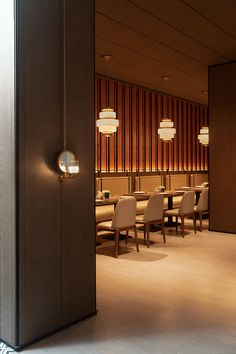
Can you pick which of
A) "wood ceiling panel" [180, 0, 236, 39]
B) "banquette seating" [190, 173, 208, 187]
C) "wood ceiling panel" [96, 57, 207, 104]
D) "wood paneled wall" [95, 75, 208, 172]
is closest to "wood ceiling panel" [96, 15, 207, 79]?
"wood ceiling panel" [96, 57, 207, 104]

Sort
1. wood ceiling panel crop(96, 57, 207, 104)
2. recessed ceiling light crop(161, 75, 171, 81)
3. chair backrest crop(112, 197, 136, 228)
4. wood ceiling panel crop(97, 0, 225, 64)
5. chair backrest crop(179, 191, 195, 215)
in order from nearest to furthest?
wood ceiling panel crop(97, 0, 225, 64) < chair backrest crop(112, 197, 136, 228) < chair backrest crop(179, 191, 195, 215) < wood ceiling panel crop(96, 57, 207, 104) < recessed ceiling light crop(161, 75, 171, 81)

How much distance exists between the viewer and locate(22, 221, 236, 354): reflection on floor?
105 inches

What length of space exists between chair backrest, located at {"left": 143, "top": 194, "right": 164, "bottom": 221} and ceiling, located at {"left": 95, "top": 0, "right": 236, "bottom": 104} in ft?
8.18

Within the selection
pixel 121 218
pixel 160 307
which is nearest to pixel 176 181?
pixel 121 218

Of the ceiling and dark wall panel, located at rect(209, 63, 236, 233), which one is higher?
the ceiling

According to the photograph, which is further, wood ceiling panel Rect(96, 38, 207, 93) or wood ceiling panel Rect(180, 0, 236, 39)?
wood ceiling panel Rect(96, 38, 207, 93)

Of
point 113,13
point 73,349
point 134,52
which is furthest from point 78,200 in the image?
point 134,52

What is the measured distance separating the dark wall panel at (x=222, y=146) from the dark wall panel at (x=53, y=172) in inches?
178

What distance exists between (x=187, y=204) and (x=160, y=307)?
3532mm

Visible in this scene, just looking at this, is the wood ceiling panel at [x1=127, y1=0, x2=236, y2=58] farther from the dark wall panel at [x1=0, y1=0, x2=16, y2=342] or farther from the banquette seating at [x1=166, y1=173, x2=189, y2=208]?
the banquette seating at [x1=166, y1=173, x2=189, y2=208]

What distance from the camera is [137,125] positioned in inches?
375

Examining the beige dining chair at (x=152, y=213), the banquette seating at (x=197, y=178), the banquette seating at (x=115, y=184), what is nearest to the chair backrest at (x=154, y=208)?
the beige dining chair at (x=152, y=213)

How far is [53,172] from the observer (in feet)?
9.18

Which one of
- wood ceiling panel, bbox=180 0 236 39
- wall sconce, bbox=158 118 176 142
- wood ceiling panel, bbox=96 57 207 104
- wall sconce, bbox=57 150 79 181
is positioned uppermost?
wood ceiling panel, bbox=96 57 207 104
